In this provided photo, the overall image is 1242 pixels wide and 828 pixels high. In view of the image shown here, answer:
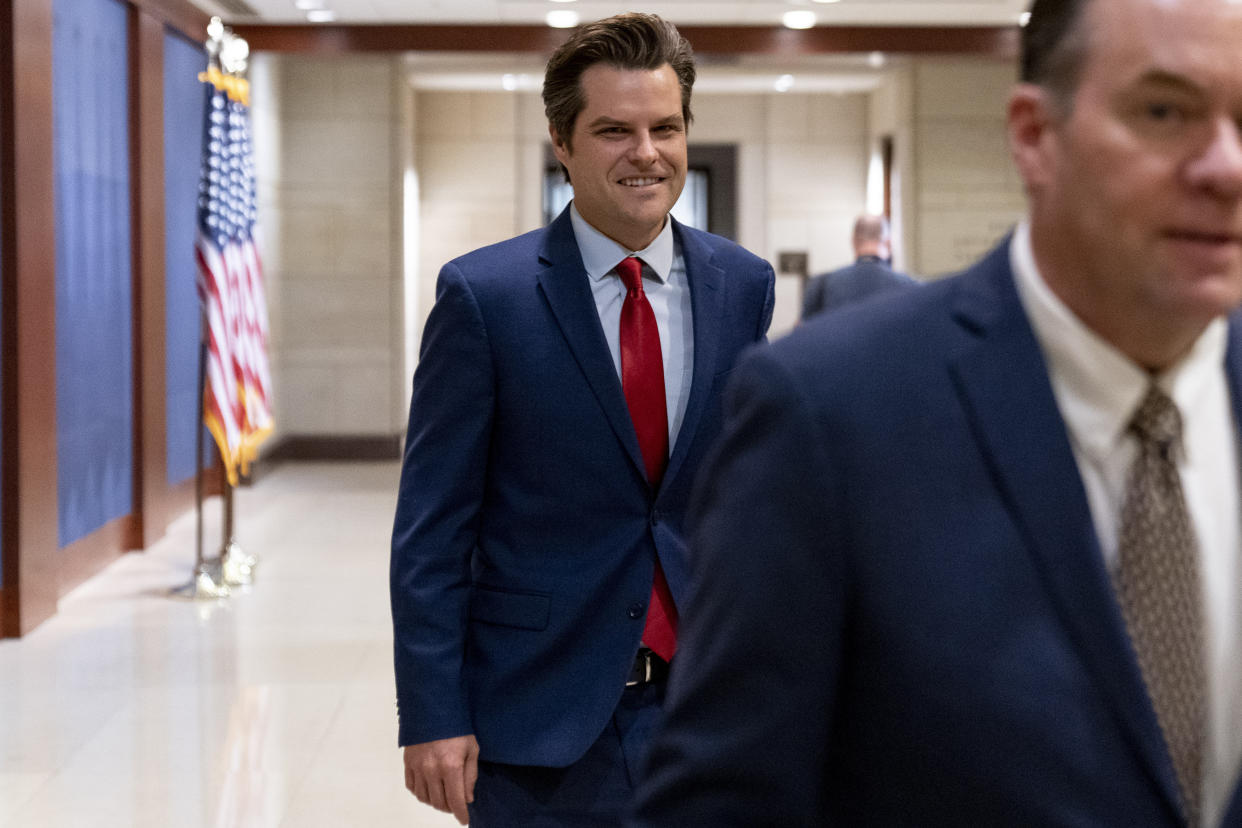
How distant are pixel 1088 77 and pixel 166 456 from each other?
9.27 m

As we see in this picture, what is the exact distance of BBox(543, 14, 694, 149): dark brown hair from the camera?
2.33m

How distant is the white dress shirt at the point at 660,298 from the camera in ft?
7.69

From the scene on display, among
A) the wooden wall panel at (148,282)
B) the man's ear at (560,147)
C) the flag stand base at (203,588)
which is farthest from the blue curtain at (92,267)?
the man's ear at (560,147)

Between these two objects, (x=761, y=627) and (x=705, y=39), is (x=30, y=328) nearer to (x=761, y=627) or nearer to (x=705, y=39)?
(x=705, y=39)

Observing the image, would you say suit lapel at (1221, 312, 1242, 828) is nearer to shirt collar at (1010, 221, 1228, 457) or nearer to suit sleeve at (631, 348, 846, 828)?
shirt collar at (1010, 221, 1228, 457)

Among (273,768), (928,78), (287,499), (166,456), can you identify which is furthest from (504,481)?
(928,78)

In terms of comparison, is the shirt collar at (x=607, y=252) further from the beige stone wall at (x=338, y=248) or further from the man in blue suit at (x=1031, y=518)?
the beige stone wall at (x=338, y=248)

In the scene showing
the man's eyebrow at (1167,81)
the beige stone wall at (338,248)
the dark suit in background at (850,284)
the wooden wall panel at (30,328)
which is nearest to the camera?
the man's eyebrow at (1167,81)

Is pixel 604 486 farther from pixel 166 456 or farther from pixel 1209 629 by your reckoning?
pixel 166 456

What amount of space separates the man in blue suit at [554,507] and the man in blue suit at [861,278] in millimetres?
4934

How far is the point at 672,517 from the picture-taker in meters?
2.29

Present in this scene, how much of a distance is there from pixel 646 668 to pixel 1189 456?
52.3 inches

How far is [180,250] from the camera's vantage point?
10141mm

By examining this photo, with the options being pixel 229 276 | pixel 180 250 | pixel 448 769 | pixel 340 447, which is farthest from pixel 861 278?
pixel 340 447
